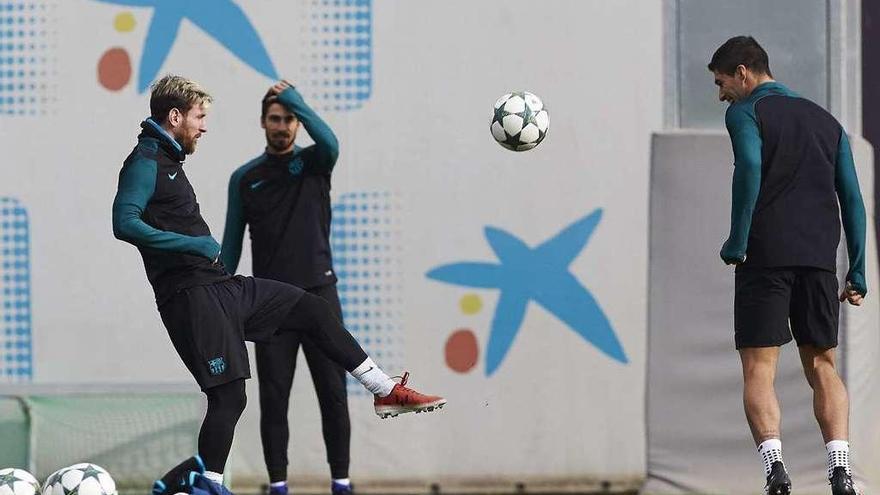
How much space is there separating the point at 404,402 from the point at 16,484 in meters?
1.79

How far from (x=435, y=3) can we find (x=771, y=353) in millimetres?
3325

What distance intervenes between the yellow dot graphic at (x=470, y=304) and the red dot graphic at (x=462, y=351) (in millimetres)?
109

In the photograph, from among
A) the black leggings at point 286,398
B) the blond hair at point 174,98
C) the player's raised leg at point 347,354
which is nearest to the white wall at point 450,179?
the black leggings at point 286,398

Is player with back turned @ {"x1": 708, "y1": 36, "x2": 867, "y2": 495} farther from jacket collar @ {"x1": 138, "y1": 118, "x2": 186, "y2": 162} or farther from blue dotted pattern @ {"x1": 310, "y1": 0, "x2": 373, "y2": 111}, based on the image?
blue dotted pattern @ {"x1": 310, "y1": 0, "x2": 373, "y2": 111}

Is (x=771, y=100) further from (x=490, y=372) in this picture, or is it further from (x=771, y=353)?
(x=490, y=372)

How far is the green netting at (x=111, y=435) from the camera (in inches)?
351

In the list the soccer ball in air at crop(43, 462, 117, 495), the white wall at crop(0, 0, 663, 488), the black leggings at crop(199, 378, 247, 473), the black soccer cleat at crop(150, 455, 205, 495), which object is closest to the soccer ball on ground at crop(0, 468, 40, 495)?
the soccer ball in air at crop(43, 462, 117, 495)

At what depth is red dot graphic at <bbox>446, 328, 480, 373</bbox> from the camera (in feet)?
30.4

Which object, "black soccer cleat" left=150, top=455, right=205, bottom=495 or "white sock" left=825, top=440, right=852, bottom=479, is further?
"white sock" left=825, top=440, right=852, bottom=479


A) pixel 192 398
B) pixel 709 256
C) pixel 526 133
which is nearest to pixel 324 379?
pixel 192 398

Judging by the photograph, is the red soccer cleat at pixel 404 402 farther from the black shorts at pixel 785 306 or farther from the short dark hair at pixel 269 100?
the short dark hair at pixel 269 100

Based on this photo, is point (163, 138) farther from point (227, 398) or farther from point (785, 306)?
point (785, 306)

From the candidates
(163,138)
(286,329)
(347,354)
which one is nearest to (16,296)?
(286,329)

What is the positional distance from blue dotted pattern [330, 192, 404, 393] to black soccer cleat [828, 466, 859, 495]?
10.4 feet
